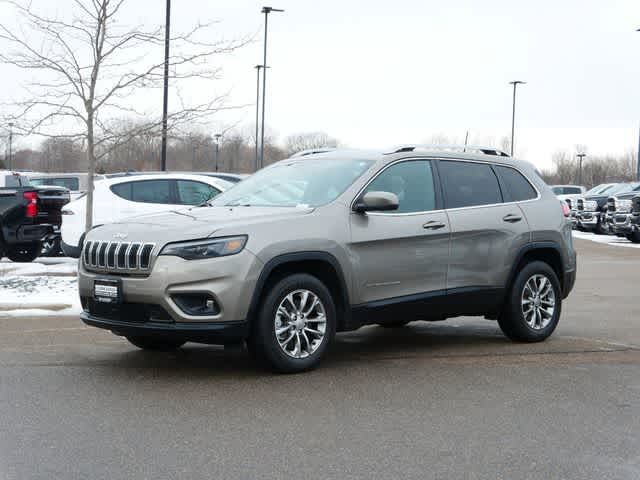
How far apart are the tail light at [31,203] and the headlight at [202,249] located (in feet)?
36.3

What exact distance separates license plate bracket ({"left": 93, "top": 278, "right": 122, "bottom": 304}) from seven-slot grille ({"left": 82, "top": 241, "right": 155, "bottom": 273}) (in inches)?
4.1

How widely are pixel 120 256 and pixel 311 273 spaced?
4.87 ft

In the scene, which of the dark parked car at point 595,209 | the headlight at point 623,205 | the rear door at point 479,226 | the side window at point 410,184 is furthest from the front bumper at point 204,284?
the dark parked car at point 595,209

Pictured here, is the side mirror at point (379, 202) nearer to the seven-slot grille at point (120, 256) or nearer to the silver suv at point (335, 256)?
the silver suv at point (335, 256)

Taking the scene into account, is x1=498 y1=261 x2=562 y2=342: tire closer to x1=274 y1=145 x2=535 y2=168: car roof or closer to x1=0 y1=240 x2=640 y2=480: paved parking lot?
x1=0 y1=240 x2=640 y2=480: paved parking lot

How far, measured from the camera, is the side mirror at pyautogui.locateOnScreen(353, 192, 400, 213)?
768 cm

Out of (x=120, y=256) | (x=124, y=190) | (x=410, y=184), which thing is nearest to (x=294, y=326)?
(x=120, y=256)

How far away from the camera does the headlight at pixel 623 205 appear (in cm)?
2902

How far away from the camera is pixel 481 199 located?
352 inches

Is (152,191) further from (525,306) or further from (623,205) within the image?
(623,205)

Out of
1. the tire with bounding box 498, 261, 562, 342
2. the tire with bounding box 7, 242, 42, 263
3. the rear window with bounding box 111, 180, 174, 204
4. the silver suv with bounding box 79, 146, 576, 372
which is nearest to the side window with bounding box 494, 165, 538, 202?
the silver suv with bounding box 79, 146, 576, 372

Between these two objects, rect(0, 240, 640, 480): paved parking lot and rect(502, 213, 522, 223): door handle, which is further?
rect(502, 213, 522, 223): door handle

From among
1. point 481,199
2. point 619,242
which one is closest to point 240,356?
point 481,199

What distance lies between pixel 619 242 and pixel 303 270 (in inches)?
914
